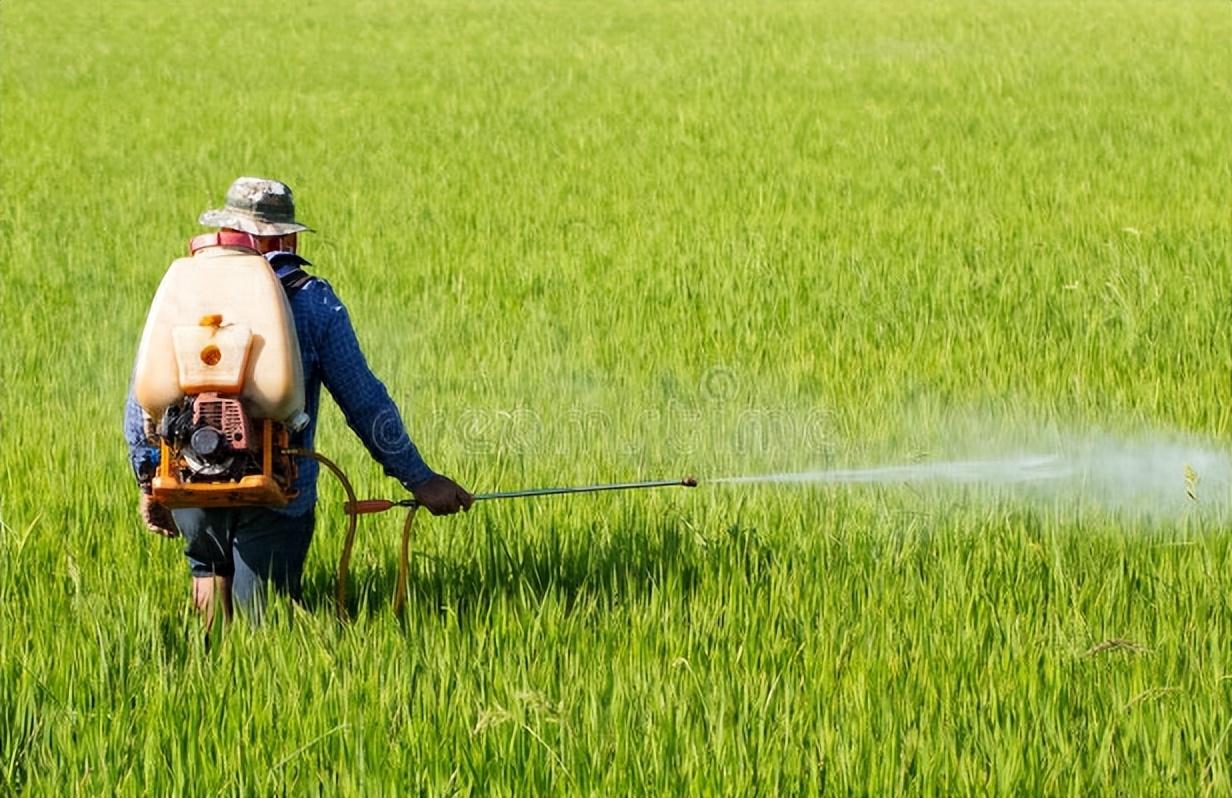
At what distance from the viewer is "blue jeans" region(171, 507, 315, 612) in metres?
3.57

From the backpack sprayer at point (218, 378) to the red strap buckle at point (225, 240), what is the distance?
7 centimetres

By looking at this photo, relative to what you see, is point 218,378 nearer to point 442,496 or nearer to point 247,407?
point 247,407

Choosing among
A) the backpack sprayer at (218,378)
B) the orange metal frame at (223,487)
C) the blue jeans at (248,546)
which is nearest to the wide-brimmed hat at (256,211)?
the backpack sprayer at (218,378)

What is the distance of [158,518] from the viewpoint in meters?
3.80

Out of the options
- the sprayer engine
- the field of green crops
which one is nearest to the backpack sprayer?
the sprayer engine

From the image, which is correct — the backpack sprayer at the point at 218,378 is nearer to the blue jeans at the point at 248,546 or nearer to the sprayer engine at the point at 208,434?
the sprayer engine at the point at 208,434

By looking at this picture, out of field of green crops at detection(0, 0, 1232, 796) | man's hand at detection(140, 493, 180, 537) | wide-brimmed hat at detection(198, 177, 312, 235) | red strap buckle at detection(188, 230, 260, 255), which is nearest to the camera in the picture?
field of green crops at detection(0, 0, 1232, 796)

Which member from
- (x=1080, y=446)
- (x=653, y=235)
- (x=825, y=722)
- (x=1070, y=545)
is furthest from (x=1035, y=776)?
(x=653, y=235)

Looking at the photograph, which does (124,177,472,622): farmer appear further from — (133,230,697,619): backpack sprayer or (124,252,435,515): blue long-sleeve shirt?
(133,230,697,619): backpack sprayer

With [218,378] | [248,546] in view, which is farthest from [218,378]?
[248,546]

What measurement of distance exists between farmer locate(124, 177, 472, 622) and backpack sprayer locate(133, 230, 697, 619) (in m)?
0.19

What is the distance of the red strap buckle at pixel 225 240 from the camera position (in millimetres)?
3416

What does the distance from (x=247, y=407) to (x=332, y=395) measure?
0.37m

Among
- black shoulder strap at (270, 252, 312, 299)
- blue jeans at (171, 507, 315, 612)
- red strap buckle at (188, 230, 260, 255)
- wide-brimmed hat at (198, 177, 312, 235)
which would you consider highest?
wide-brimmed hat at (198, 177, 312, 235)
